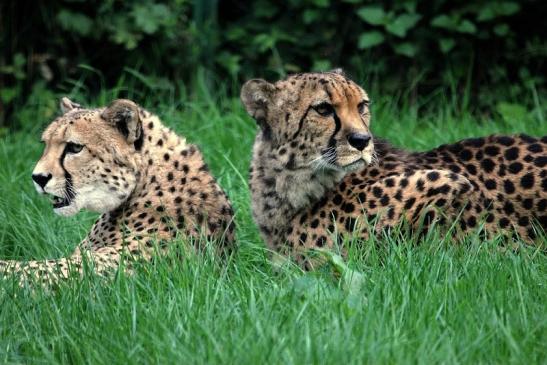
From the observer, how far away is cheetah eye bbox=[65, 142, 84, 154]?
4332 millimetres

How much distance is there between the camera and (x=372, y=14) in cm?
715

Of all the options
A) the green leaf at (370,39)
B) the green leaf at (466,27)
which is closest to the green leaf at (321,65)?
the green leaf at (370,39)

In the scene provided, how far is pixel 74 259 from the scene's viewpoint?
4.20 meters

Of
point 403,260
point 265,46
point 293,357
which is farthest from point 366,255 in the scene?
point 265,46

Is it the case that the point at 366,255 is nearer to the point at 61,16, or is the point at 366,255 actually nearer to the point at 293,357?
the point at 293,357

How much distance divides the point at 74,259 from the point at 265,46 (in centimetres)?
332

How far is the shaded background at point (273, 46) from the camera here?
7.23 metres

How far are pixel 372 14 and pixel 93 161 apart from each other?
3259 mm

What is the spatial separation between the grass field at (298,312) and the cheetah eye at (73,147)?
622 mm

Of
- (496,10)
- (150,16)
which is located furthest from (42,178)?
(496,10)

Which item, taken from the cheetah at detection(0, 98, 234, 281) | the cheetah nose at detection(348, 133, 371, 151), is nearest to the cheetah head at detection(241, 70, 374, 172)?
the cheetah nose at detection(348, 133, 371, 151)

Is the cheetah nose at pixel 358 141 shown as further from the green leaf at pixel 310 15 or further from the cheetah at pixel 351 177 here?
the green leaf at pixel 310 15

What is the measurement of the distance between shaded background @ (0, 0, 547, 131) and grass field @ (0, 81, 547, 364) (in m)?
3.11

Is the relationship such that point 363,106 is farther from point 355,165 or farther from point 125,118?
point 125,118
